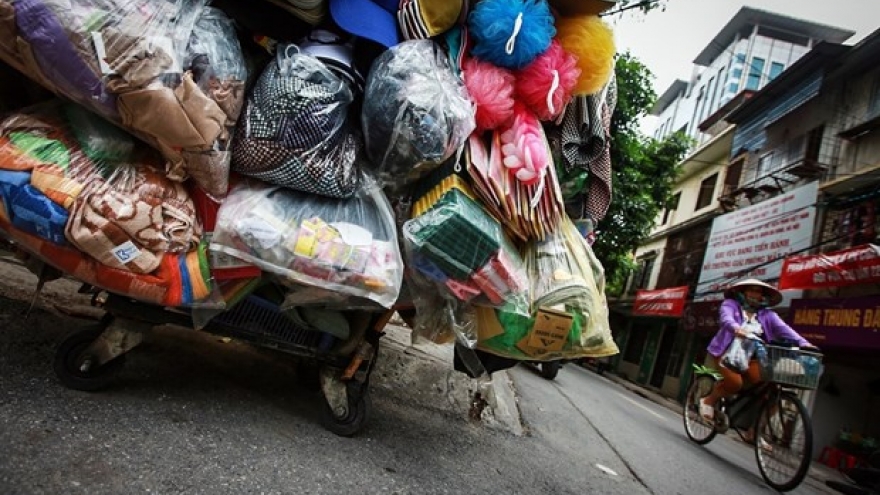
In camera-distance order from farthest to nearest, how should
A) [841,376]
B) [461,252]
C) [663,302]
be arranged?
1. [663,302]
2. [841,376]
3. [461,252]

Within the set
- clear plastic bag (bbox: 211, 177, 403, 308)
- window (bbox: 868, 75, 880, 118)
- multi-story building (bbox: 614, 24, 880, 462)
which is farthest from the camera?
window (bbox: 868, 75, 880, 118)

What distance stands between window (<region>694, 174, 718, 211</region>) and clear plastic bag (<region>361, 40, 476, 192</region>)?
1630 centimetres

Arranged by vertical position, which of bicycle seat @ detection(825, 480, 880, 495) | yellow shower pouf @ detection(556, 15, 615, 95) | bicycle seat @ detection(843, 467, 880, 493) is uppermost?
yellow shower pouf @ detection(556, 15, 615, 95)

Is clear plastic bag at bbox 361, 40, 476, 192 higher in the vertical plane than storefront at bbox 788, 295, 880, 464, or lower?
lower

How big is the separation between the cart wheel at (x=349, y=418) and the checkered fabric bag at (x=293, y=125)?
76 cm

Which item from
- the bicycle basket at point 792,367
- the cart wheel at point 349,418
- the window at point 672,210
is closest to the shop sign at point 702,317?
the window at point 672,210

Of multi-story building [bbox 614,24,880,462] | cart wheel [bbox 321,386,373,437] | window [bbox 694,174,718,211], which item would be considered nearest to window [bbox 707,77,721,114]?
window [bbox 694,174,718,211]

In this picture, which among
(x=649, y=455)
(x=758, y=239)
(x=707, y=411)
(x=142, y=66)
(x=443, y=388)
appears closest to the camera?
(x=142, y=66)

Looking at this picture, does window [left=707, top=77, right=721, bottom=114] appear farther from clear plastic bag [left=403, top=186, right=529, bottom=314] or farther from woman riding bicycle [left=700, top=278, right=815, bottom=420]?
clear plastic bag [left=403, top=186, right=529, bottom=314]

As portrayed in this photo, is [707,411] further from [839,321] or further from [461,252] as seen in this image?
[839,321]

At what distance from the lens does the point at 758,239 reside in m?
10.7

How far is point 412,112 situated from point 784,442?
3.83 metres

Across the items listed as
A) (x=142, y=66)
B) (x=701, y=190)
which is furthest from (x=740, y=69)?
(x=142, y=66)

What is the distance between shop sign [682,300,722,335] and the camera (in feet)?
38.0
